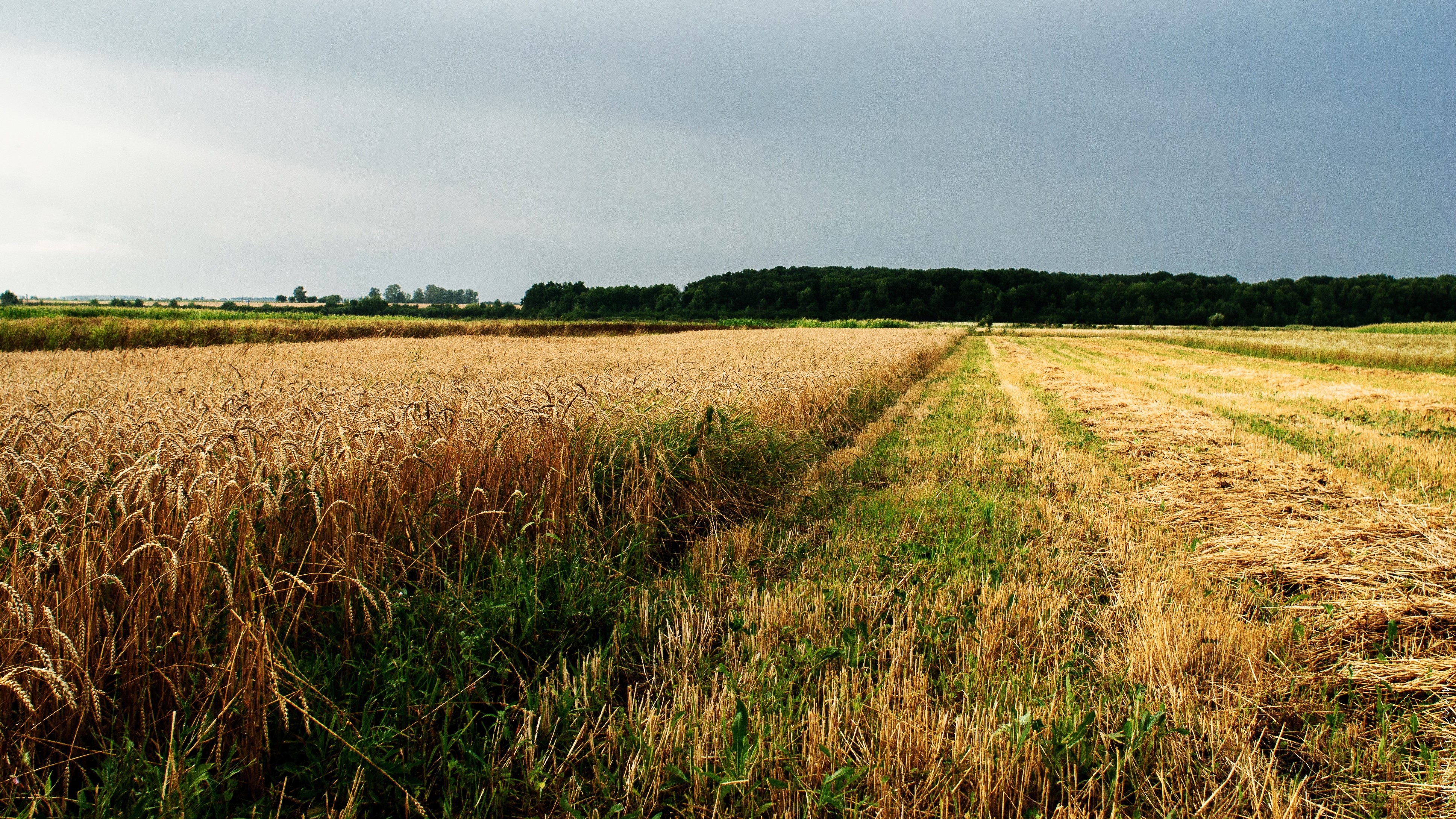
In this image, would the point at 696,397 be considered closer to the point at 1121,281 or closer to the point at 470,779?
the point at 470,779

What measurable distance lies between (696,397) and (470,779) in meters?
4.61

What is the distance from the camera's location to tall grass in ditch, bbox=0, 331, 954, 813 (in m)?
2.13

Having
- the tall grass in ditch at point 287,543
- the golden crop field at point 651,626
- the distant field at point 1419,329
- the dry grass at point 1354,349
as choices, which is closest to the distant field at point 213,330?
the tall grass in ditch at point 287,543

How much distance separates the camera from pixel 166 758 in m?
2.14

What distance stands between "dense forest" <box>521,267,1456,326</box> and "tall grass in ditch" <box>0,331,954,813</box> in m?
93.1

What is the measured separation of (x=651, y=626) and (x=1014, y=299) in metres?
137

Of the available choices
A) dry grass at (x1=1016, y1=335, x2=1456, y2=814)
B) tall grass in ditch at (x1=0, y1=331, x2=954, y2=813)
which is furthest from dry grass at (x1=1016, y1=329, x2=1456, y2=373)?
tall grass in ditch at (x1=0, y1=331, x2=954, y2=813)

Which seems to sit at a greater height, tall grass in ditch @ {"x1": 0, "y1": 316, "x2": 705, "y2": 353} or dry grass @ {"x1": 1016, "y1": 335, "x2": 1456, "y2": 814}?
tall grass in ditch @ {"x1": 0, "y1": 316, "x2": 705, "y2": 353}

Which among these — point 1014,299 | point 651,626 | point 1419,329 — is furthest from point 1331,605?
point 1014,299

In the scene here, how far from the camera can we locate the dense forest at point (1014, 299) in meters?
101

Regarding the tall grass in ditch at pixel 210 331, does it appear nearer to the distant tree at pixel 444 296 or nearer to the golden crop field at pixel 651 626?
the golden crop field at pixel 651 626

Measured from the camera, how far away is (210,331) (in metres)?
28.9

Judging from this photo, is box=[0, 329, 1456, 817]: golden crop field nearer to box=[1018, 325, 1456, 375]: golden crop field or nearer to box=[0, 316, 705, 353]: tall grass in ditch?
box=[0, 316, 705, 353]: tall grass in ditch

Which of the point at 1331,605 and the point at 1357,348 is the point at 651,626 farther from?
the point at 1357,348
